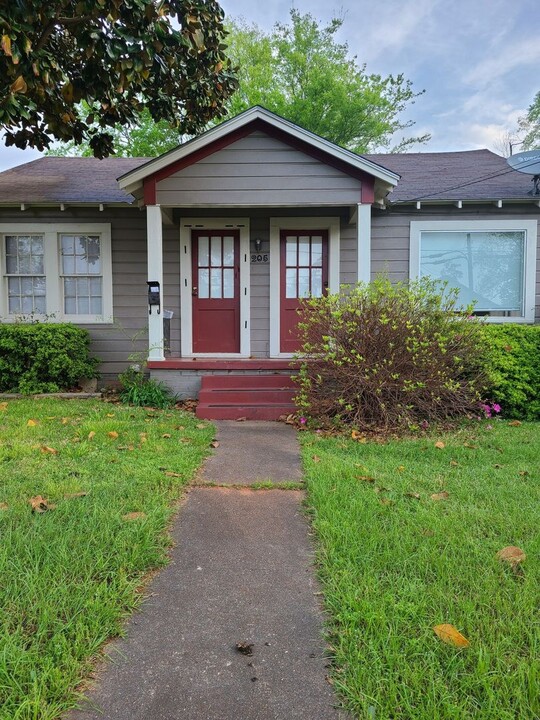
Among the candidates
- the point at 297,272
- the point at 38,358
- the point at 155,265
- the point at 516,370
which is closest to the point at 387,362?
the point at 516,370

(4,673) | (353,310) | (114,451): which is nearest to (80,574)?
(4,673)

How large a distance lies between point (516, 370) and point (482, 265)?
253 centimetres

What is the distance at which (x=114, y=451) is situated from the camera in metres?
3.75

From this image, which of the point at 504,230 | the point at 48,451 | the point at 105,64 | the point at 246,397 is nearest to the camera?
the point at 48,451

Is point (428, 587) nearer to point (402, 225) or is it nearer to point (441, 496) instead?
point (441, 496)

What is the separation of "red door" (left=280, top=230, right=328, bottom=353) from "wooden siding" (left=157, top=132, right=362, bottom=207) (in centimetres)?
145

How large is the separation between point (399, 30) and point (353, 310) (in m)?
16.2

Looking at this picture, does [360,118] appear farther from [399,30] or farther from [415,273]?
[415,273]

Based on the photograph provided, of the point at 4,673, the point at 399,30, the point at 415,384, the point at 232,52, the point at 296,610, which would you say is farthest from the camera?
the point at 232,52

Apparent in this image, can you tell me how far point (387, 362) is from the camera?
488cm

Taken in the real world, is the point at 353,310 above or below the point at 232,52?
below

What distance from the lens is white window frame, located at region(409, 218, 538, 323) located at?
7.00 m

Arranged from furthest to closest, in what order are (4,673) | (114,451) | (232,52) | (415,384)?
(232,52) < (415,384) < (114,451) < (4,673)

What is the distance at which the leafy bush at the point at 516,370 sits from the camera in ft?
17.5
